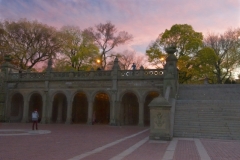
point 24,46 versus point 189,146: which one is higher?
point 24,46

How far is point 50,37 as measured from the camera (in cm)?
4584

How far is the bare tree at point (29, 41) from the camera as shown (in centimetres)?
4269

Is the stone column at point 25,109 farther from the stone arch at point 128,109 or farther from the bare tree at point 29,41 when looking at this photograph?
the bare tree at point 29,41

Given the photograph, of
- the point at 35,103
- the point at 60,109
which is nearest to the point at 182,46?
the point at 60,109

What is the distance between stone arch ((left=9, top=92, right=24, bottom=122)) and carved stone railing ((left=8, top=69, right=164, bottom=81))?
95.3 inches

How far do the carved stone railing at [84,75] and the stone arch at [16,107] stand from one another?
2.42 meters

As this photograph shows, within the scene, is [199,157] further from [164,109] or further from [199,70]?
[199,70]

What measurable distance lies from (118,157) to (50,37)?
Answer: 131 ft

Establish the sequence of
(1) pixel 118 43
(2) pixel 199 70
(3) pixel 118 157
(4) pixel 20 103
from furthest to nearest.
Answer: (1) pixel 118 43 < (2) pixel 199 70 < (4) pixel 20 103 < (3) pixel 118 157

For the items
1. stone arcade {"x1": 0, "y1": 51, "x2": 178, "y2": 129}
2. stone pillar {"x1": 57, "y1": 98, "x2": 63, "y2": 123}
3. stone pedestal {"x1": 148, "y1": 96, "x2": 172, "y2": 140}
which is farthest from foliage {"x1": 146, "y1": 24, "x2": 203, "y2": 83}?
stone pedestal {"x1": 148, "y1": 96, "x2": 172, "y2": 140}

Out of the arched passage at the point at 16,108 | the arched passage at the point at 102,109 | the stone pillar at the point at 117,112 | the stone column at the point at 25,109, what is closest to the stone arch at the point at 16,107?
the arched passage at the point at 16,108

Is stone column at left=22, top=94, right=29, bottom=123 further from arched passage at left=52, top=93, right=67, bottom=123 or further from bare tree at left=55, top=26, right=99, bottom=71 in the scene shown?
bare tree at left=55, top=26, right=99, bottom=71

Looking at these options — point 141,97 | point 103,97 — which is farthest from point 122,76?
point 103,97

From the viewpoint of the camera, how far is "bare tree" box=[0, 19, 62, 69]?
4269 centimetres
